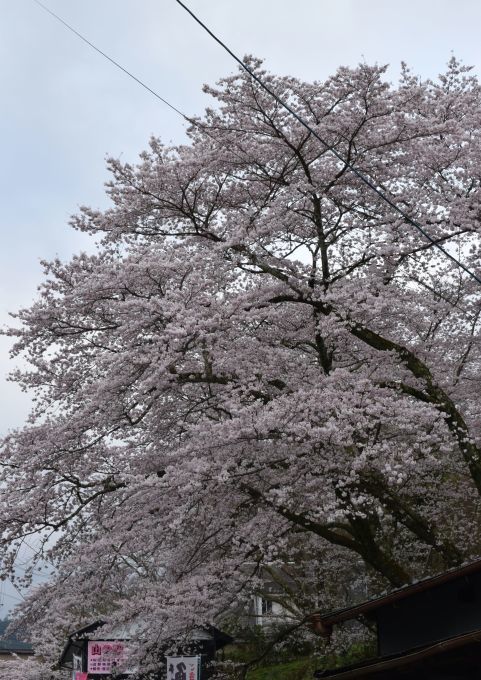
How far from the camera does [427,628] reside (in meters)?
8.49

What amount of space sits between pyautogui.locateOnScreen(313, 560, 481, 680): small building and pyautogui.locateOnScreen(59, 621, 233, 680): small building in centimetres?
359

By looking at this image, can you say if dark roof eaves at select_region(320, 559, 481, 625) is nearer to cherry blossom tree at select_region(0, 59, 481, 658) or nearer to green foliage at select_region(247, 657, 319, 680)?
cherry blossom tree at select_region(0, 59, 481, 658)

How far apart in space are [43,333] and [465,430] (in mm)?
6359

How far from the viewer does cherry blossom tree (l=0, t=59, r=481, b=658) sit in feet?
32.7

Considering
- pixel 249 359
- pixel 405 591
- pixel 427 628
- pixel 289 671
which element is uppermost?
pixel 249 359

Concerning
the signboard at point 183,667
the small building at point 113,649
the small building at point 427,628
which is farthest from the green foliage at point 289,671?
the small building at point 427,628

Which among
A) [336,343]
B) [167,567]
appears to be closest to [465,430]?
[336,343]

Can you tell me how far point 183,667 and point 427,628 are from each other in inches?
195

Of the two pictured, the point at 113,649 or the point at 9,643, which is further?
the point at 9,643

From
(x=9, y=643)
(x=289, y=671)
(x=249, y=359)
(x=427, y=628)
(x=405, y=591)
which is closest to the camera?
(x=405, y=591)

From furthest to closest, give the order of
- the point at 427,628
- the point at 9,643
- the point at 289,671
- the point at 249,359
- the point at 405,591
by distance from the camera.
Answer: the point at 9,643 → the point at 289,671 → the point at 249,359 → the point at 427,628 → the point at 405,591

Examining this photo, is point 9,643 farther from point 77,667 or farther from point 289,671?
point 289,671

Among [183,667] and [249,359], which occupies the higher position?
[249,359]

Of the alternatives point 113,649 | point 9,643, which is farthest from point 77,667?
point 9,643
